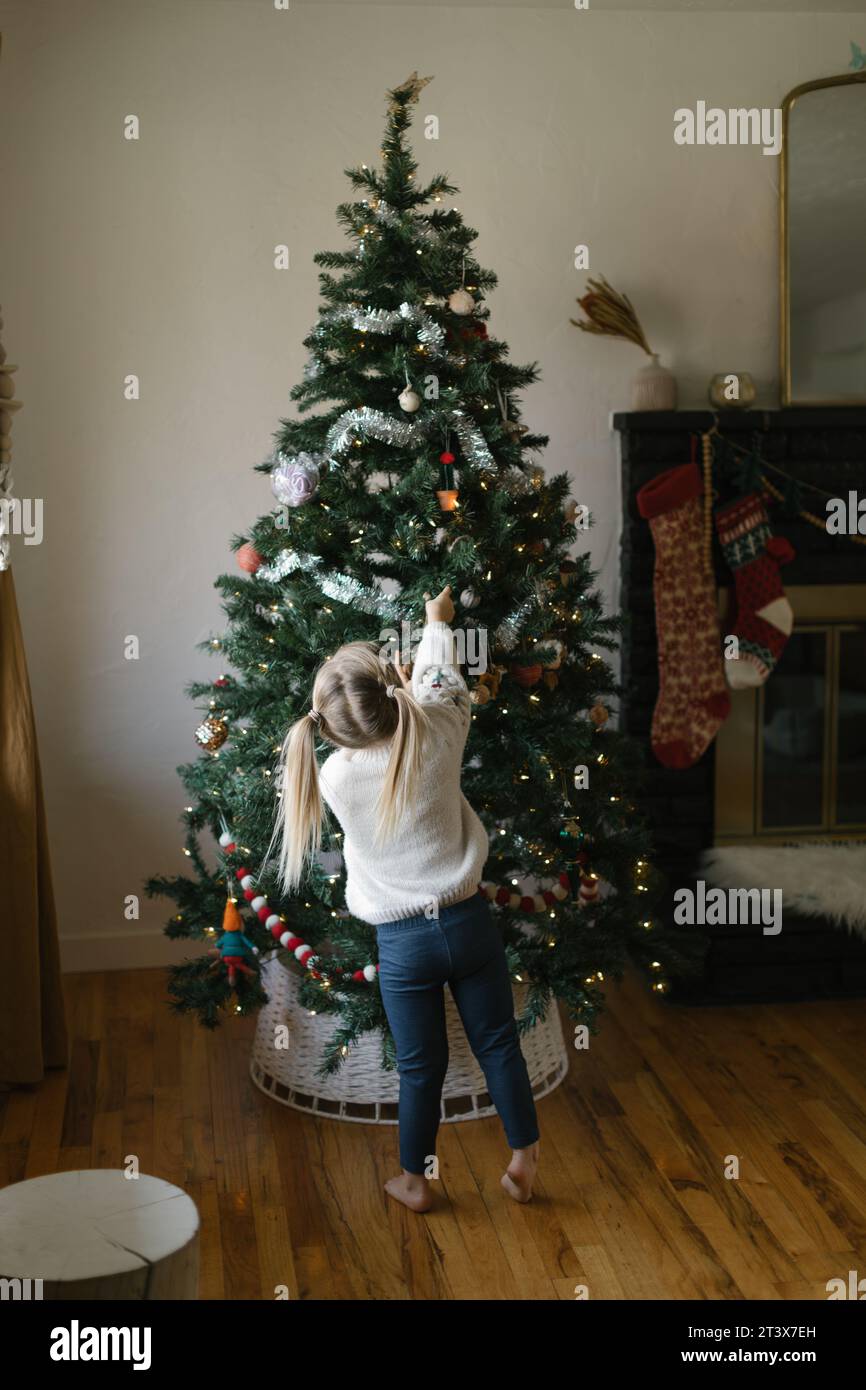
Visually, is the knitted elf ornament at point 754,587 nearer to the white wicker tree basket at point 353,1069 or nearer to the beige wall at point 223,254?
the beige wall at point 223,254

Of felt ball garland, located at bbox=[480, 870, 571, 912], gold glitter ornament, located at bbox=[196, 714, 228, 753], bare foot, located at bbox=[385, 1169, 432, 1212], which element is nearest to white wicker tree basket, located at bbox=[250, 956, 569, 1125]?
felt ball garland, located at bbox=[480, 870, 571, 912]

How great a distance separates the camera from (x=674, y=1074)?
307 centimetres

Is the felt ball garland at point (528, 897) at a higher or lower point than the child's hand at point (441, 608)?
lower

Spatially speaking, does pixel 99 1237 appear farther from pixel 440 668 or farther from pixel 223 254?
pixel 223 254

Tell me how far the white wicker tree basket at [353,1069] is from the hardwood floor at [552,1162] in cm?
5

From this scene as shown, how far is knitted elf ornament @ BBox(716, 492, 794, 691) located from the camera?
3600mm

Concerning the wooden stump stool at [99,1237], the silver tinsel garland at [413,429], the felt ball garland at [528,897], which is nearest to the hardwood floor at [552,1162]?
the felt ball garland at [528,897]

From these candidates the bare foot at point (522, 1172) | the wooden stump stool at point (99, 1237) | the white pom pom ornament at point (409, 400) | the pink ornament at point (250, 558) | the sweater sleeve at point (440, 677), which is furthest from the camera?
the pink ornament at point (250, 558)

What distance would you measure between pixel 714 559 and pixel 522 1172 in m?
1.84

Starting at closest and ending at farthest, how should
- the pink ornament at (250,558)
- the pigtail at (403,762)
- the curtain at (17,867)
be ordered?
the pigtail at (403,762), the pink ornament at (250,558), the curtain at (17,867)

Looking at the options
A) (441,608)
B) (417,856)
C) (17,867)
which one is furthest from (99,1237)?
(17,867)

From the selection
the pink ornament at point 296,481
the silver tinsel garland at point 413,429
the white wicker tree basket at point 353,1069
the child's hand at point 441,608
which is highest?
the silver tinsel garland at point 413,429

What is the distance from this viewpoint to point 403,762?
231cm

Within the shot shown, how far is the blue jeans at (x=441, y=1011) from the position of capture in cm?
241
